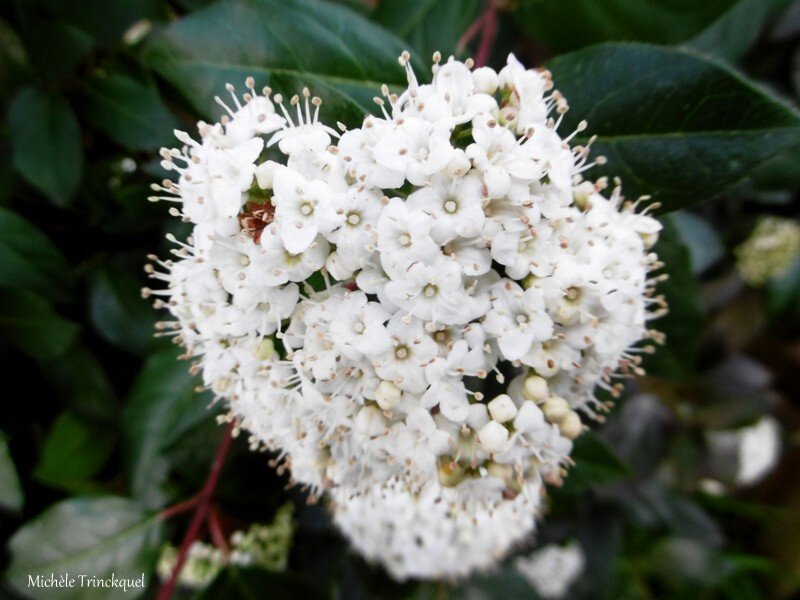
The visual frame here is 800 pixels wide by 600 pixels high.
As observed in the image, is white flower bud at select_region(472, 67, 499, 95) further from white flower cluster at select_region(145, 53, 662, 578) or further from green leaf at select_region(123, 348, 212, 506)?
green leaf at select_region(123, 348, 212, 506)

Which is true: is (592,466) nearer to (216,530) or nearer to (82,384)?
(216,530)

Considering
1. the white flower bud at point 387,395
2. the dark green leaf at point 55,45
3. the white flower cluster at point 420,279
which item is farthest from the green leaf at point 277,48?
the white flower bud at point 387,395

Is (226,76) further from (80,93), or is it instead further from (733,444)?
(733,444)

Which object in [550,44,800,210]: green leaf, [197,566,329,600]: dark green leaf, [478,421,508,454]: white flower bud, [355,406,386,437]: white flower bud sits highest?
[550,44,800,210]: green leaf

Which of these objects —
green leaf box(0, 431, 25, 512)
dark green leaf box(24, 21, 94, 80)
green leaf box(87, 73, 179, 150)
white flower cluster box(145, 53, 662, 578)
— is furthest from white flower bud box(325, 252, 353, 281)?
dark green leaf box(24, 21, 94, 80)

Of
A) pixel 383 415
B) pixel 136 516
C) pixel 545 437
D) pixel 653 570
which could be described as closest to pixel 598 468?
pixel 545 437

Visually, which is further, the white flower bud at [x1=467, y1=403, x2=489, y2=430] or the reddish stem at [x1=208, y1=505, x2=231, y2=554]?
the reddish stem at [x1=208, y1=505, x2=231, y2=554]
